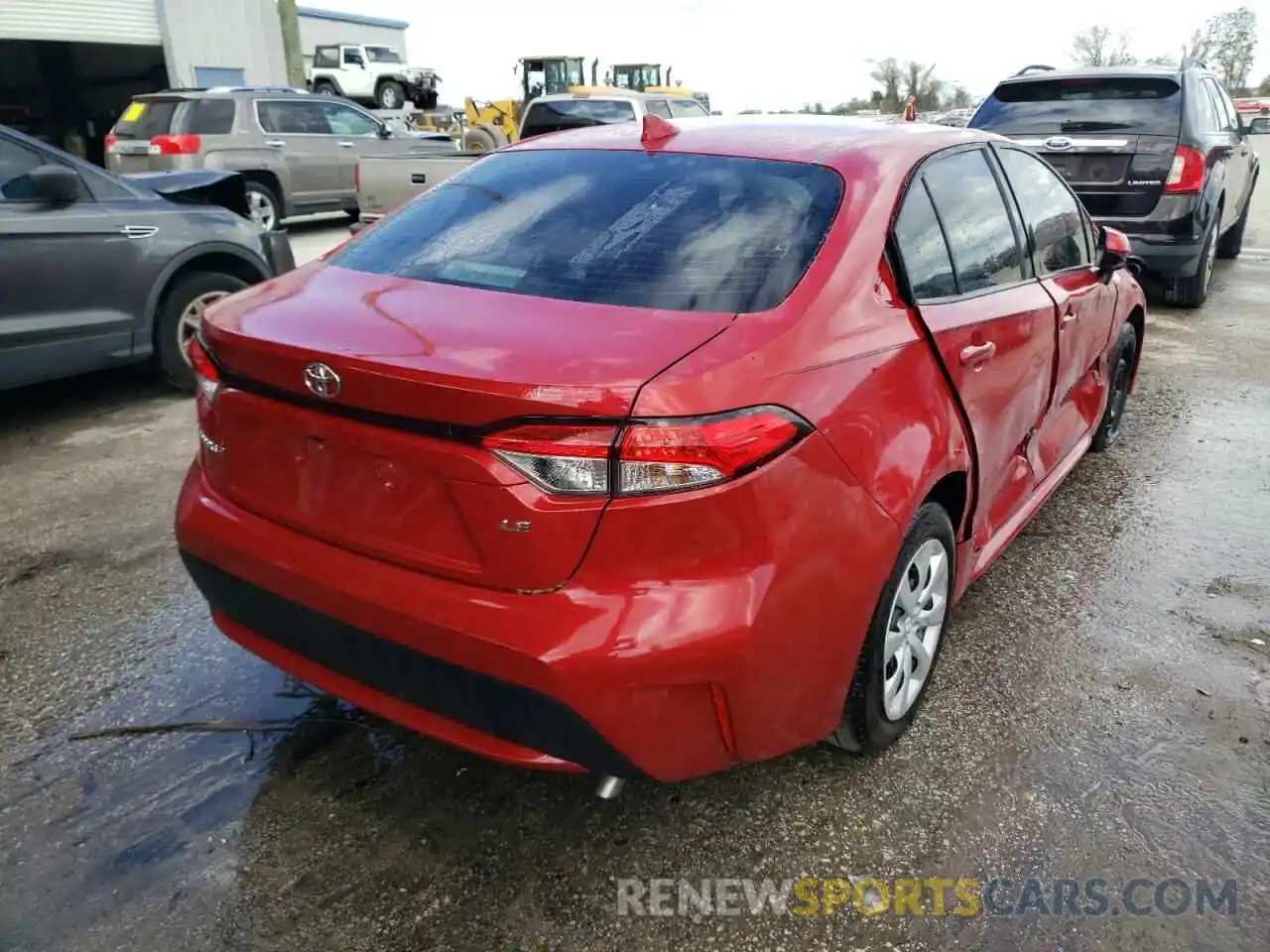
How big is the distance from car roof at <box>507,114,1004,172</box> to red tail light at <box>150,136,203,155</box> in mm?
10008

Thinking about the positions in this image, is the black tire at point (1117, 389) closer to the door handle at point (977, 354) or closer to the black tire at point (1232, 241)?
the door handle at point (977, 354)

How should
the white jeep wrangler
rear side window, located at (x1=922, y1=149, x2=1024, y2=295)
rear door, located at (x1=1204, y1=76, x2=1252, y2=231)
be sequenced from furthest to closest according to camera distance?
the white jeep wrangler
rear door, located at (x1=1204, y1=76, x2=1252, y2=231)
rear side window, located at (x1=922, y1=149, x2=1024, y2=295)

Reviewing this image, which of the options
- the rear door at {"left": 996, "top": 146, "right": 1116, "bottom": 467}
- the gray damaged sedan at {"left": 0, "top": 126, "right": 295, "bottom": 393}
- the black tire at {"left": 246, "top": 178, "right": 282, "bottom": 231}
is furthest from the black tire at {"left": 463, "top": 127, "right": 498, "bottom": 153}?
the rear door at {"left": 996, "top": 146, "right": 1116, "bottom": 467}

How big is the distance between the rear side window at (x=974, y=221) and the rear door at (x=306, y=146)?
11.1 meters

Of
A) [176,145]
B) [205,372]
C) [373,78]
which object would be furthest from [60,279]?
[373,78]

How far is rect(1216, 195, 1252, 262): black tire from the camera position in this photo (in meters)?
10.3

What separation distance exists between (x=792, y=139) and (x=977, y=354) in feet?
2.57

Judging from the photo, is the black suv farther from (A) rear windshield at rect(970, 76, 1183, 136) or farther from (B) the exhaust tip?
(B) the exhaust tip

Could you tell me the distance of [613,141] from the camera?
291 centimetres

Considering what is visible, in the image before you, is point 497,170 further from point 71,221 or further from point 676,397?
point 71,221

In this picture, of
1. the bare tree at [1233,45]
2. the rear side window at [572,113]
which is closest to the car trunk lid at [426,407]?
the rear side window at [572,113]

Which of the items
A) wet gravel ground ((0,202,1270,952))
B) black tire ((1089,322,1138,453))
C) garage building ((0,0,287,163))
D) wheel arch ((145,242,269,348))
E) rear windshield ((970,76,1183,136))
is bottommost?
wet gravel ground ((0,202,1270,952))

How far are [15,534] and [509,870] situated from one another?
9.42 ft

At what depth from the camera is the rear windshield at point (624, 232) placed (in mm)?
2248
